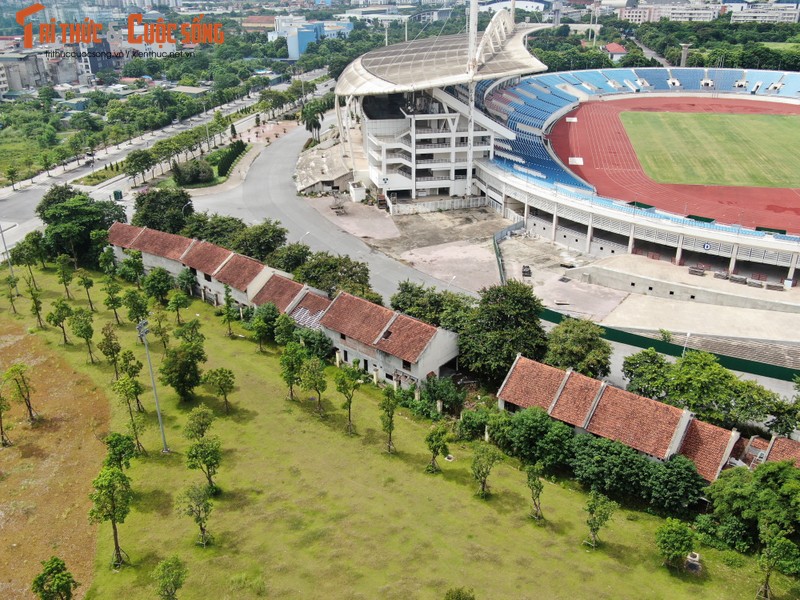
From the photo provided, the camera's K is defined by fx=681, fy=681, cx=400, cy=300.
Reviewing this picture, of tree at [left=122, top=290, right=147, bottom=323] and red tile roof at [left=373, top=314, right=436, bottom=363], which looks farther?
tree at [left=122, top=290, right=147, bottom=323]

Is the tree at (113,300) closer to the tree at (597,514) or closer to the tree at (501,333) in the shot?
the tree at (501,333)

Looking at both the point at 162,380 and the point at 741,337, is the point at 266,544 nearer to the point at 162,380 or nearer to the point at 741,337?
the point at 162,380

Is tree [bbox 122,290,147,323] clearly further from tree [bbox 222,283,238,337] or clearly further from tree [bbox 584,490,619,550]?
tree [bbox 584,490,619,550]

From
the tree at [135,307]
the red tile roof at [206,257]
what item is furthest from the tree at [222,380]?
the red tile roof at [206,257]

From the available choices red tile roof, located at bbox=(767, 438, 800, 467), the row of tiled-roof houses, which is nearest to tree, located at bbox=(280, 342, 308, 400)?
the row of tiled-roof houses

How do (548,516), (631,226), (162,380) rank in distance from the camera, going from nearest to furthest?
(548,516) → (162,380) → (631,226)

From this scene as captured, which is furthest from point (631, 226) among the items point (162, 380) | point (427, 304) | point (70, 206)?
point (70, 206)

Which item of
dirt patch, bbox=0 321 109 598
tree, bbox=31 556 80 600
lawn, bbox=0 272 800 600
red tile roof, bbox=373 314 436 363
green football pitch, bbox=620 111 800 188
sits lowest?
dirt patch, bbox=0 321 109 598
